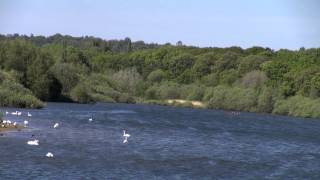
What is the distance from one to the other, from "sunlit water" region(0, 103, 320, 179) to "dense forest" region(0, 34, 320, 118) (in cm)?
2903

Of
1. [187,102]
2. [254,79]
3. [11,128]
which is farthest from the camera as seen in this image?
[187,102]

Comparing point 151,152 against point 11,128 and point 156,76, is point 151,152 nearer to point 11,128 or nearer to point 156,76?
point 11,128

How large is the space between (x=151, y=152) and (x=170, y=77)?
12041 centimetres

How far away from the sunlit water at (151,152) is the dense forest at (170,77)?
29.0 meters

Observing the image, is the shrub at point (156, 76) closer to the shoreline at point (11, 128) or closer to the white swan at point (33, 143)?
the shoreline at point (11, 128)

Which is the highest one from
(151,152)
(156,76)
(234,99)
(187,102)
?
(156,76)

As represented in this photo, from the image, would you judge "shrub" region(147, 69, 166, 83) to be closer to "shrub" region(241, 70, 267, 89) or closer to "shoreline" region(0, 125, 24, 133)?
"shrub" region(241, 70, 267, 89)

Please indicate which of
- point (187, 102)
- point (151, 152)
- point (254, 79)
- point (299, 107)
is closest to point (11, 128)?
point (151, 152)

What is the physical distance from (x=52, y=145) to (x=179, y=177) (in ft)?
44.2

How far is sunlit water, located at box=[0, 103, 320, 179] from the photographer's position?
127 ft

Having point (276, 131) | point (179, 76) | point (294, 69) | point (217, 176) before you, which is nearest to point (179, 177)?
point (217, 176)

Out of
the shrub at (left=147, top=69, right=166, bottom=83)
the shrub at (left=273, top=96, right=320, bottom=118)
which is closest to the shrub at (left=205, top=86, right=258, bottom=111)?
the shrub at (left=273, top=96, right=320, bottom=118)

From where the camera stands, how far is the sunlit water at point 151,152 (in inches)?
1521

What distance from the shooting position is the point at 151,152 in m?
48.1
